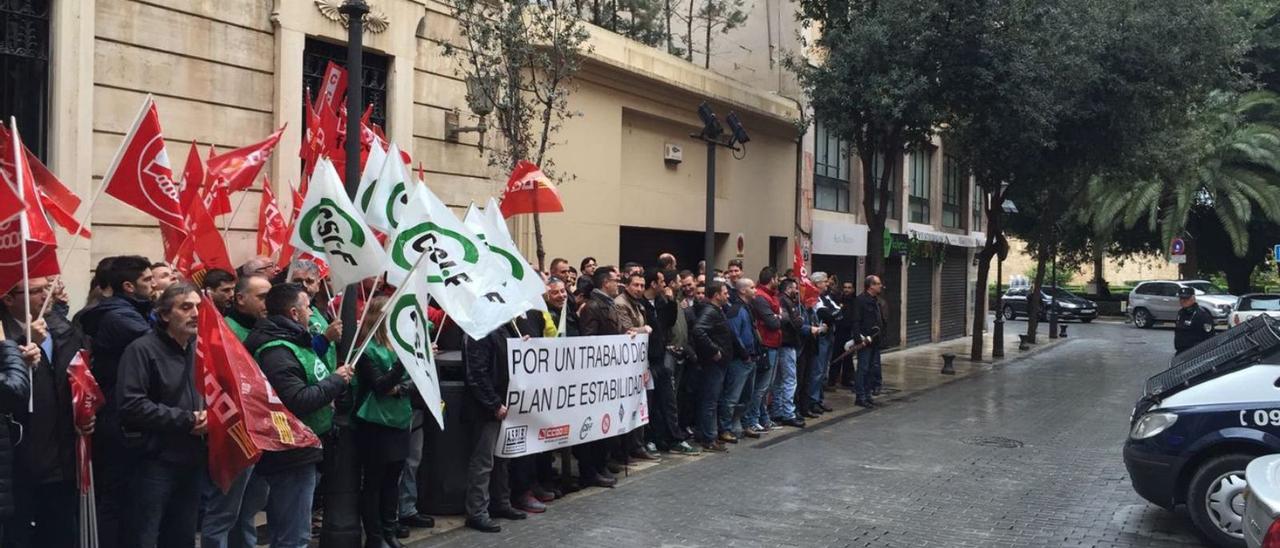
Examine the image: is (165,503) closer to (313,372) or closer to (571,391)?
(313,372)

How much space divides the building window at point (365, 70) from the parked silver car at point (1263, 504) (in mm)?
9963

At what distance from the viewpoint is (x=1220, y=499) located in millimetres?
7336

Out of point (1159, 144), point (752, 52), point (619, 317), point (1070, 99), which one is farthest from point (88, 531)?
point (1159, 144)

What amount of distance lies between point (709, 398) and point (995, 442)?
11.6 ft

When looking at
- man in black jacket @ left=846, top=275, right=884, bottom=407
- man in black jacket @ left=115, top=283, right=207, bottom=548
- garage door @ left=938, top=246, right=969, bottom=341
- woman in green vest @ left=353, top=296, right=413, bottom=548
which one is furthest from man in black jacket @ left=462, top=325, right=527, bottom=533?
garage door @ left=938, top=246, right=969, bottom=341

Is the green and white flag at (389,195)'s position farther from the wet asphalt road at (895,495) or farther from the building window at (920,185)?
the building window at (920,185)

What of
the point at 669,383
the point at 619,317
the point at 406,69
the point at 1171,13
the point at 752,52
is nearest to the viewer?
the point at 619,317

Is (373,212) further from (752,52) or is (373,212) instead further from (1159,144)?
(1159,144)

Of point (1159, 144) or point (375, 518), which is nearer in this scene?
point (375, 518)

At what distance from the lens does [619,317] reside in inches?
370

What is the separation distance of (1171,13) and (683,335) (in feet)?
44.4

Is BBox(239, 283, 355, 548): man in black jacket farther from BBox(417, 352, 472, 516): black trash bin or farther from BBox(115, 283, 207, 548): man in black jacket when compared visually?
BBox(417, 352, 472, 516): black trash bin

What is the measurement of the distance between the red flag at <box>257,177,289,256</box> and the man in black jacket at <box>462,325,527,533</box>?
10.7 feet

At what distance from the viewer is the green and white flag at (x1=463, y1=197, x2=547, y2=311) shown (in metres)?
6.88
